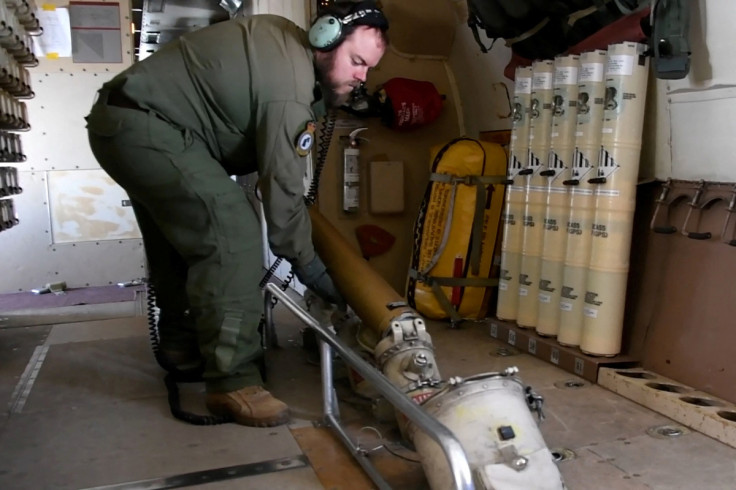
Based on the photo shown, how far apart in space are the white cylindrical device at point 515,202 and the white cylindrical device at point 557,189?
0.74ft

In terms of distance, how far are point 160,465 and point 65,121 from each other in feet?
13.4

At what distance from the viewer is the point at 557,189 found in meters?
2.84

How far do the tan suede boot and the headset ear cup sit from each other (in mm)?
1267

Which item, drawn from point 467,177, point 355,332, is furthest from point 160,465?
point 467,177

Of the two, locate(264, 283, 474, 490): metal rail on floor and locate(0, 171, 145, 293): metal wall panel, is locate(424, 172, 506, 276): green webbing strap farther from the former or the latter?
locate(0, 171, 145, 293): metal wall panel

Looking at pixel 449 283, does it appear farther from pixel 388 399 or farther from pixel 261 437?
pixel 388 399

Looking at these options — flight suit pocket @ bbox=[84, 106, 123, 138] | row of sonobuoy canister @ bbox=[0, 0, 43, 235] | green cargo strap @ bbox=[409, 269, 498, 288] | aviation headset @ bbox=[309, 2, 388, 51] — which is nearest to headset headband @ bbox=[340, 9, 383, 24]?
aviation headset @ bbox=[309, 2, 388, 51]

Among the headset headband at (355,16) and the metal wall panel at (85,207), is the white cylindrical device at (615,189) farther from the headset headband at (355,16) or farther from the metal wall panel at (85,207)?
the metal wall panel at (85,207)

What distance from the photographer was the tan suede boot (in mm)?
2197

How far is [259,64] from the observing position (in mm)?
2131

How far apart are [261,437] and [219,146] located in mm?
1070

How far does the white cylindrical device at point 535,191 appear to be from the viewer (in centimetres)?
295

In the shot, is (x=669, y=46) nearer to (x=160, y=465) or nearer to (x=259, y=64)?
(x=259, y=64)

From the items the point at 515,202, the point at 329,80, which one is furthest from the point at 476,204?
the point at 329,80
